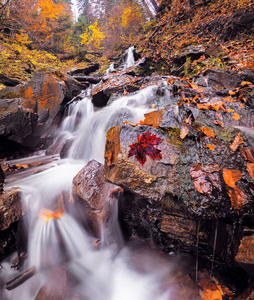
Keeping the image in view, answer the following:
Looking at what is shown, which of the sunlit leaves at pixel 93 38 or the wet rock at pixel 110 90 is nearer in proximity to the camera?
the wet rock at pixel 110 90

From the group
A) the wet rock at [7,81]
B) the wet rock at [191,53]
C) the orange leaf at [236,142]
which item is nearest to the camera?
the orange leaf at [236,142]

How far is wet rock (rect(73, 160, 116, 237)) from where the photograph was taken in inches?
105

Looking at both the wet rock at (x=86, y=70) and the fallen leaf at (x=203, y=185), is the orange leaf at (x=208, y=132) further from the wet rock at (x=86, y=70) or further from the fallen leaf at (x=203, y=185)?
the wet rock at (x=86, y=70)

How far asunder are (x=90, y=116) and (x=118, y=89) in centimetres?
185

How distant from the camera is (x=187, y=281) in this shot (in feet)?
6.89

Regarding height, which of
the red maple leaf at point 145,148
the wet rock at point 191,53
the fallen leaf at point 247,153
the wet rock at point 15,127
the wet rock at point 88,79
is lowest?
the fallen leaf at point 247,153

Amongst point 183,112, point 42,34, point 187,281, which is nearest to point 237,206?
point 187,281

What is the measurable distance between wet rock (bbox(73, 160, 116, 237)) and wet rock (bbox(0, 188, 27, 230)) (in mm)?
992

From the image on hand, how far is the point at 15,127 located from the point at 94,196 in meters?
4.58

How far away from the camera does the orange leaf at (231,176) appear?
5.62 ft

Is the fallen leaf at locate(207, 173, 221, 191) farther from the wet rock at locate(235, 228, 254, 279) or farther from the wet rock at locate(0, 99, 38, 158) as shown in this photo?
the wet rock at locate(0, 99, 38, 158)

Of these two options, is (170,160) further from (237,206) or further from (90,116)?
(90,116)

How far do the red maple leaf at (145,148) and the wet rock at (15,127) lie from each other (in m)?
5.22

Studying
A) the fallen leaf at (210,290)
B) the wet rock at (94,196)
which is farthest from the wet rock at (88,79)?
the fallen leaf at (210,290)
